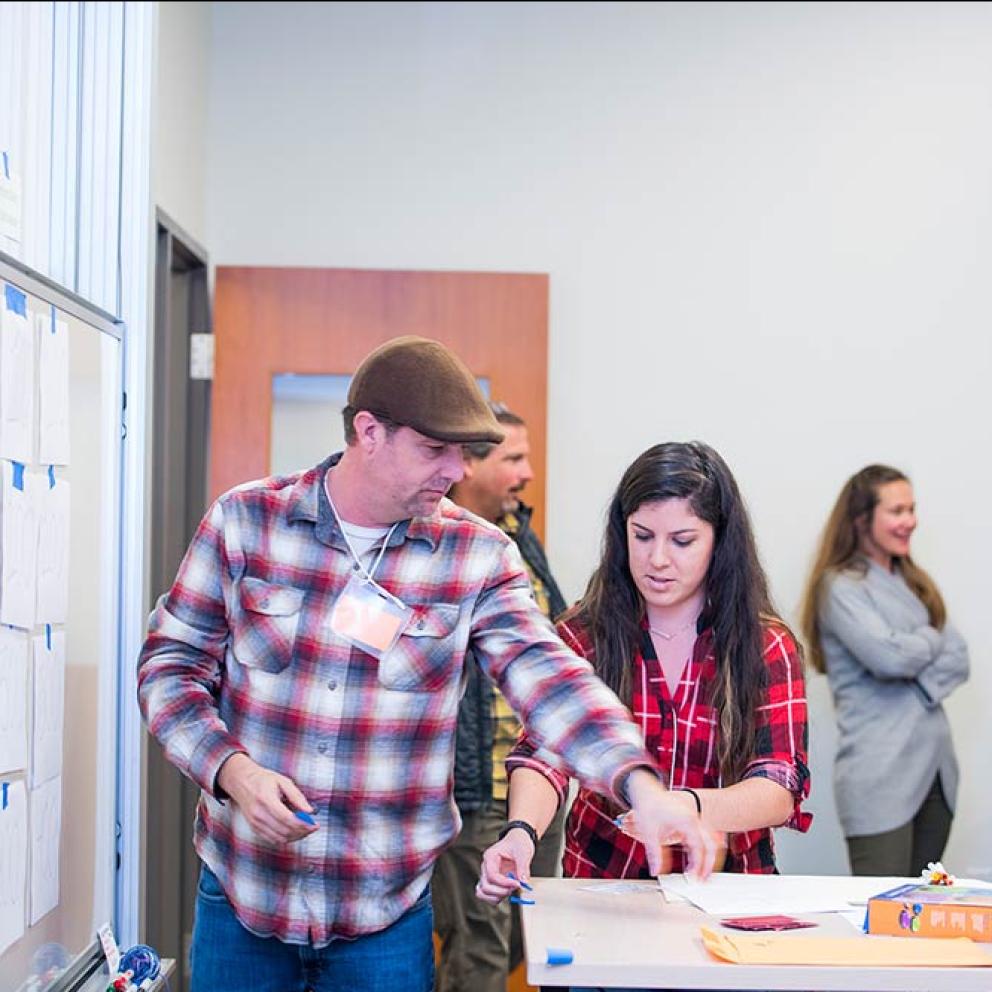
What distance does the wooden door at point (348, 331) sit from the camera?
3699 millimetres

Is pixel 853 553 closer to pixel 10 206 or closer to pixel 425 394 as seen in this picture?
pixel 425 394

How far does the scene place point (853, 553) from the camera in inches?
134

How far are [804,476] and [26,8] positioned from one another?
2330mm

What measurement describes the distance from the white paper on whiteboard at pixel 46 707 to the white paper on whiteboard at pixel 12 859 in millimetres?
55

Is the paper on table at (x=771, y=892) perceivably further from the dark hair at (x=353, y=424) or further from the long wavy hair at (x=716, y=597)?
the dark hair at (x=353, y=424)

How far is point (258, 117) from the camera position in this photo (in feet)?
12.7

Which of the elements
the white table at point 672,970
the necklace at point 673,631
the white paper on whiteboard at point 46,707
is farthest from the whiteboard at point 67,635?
the necklace at point 673,631

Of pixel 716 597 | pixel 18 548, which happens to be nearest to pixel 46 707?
pixel 18 548

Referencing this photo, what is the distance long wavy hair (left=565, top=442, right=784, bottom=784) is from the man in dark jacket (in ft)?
2.70

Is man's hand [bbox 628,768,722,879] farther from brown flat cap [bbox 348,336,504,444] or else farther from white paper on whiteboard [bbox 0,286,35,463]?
white paper on whiteboard [bbox 0,286,35,463]

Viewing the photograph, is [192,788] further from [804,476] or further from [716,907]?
[716,907]

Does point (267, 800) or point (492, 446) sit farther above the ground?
point (492, 446)

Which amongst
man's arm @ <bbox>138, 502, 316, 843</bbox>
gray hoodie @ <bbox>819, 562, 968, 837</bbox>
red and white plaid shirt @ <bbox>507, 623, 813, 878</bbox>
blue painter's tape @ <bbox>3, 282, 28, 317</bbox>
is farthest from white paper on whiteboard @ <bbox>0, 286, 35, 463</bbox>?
gray hoodie @ <bbox>819, 562, 968, 837</bbox>

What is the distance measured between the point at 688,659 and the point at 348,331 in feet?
6.32
